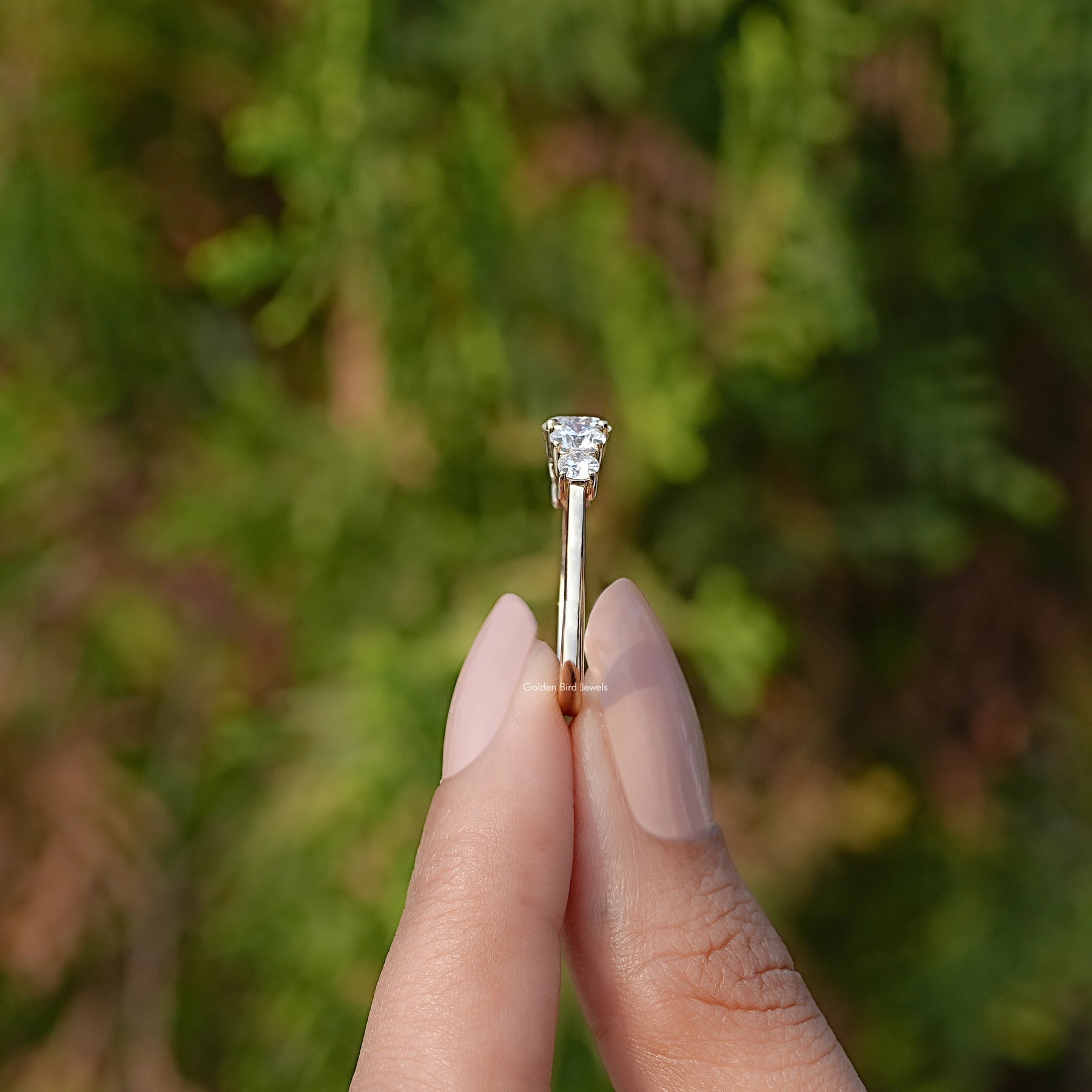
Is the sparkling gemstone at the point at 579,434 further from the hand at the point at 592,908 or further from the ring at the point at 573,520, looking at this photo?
the hand at the point at 592,908

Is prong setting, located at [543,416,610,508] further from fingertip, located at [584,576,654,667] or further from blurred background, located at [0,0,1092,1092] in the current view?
blurred background, located at [0,0,1092,1092]

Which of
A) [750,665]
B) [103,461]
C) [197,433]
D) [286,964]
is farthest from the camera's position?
[103,461]

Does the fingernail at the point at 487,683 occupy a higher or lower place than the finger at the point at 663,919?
higher

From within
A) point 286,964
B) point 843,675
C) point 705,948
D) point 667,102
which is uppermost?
point 667,102

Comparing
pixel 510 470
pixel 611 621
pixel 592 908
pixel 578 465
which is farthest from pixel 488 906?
pixel 510 470

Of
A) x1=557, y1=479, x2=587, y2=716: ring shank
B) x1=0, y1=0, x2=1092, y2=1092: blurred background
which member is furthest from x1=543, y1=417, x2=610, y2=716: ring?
x1=0, y1=0, x2=1092, y2=1092: blurred background

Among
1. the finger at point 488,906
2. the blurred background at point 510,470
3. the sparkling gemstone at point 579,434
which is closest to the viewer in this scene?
the finger at point 488,906

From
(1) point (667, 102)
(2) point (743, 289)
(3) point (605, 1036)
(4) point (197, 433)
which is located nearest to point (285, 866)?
(4) point (197, 433)

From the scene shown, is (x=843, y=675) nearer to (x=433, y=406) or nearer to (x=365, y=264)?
(x=433, y=406)

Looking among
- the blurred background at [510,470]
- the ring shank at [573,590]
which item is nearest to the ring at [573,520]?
the ring shank at [573,590]
